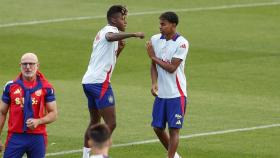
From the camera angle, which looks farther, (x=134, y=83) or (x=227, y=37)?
(x=227, y=37)

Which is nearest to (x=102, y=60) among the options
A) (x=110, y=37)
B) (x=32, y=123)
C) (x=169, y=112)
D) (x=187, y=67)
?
(x=110, y=37)

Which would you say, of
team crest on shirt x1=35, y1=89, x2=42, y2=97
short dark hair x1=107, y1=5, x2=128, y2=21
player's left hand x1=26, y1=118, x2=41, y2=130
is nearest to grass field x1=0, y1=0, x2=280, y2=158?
short dark hair x1=107, y1=5, x2=128, y2=21

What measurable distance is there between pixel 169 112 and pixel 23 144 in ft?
11.3

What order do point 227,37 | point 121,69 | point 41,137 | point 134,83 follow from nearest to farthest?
1. point 41,137
2. point 134,83
3. point 121,69
4. point 227,37

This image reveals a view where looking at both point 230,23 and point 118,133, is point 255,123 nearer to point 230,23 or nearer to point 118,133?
point 118,133

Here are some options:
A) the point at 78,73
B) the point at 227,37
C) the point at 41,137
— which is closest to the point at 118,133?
the point at 41,137

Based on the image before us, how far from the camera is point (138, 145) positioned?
18.5 metres

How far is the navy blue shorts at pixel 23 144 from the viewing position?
45.7 ft

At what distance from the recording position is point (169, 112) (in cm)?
1673

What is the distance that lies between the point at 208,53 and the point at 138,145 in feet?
38.7

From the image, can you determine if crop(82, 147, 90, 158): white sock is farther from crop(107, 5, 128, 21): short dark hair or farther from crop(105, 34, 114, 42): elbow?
crop(107, 5, 128, 21): short dark hair

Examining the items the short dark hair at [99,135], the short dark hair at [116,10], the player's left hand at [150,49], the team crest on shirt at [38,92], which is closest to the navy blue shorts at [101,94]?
the player's left hand at [150,49]

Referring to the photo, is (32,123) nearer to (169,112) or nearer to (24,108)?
(24,108)

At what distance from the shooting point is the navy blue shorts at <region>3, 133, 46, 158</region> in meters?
13.9
